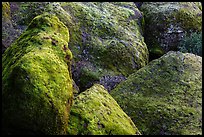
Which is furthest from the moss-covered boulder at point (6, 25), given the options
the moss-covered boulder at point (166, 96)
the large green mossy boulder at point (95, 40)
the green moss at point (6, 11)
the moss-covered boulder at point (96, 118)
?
the moss-covered boulder at point (96, 118)

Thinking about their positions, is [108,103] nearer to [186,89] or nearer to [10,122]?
[10,122]

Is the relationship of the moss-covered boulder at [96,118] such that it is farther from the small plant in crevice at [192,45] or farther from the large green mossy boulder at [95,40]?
the small plant in crevice at [192,45]

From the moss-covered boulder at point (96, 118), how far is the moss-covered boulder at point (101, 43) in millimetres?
4690

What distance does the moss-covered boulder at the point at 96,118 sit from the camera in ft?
22.6

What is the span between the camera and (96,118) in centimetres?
714

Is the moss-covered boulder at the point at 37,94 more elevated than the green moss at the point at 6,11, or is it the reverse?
the moss-covered boulder at the point at 37,94

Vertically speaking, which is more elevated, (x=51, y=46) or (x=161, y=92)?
(x=51, y=46)

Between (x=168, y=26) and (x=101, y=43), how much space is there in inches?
185

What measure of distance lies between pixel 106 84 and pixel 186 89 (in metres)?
3.55

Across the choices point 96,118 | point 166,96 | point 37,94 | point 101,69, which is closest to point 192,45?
point 101,69

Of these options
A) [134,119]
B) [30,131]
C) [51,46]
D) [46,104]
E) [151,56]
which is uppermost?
[51,46]

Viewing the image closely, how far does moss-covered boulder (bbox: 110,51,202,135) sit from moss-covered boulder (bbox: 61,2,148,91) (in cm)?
263

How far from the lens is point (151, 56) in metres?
16.2

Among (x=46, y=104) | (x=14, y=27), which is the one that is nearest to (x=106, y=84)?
(x=14, y=27)
